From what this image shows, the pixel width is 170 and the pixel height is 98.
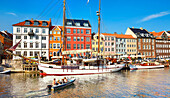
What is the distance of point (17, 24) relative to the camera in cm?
5925

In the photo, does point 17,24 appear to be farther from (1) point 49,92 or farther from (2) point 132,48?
(2) point 132,48

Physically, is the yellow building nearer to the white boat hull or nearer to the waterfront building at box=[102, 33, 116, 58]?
the waterfront building at box=[102, 33, 116, 58]

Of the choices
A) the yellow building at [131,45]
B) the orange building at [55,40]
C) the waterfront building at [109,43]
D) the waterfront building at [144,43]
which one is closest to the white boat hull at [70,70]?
the orange building at [55,40]

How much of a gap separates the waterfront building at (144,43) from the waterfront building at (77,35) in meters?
32.1

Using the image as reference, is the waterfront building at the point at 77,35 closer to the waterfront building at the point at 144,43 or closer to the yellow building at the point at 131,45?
the yellow building at the point at 131,45

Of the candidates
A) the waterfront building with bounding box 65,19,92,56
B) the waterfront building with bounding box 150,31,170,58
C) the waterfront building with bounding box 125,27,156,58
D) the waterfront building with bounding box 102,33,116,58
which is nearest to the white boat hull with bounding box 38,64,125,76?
the waterfront building with bounding box 65,19,92,56

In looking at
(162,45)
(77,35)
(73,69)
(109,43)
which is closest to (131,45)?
(109,43)

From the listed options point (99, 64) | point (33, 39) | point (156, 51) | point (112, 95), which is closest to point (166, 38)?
point (156, 51)

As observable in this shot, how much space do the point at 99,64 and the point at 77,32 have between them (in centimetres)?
2485

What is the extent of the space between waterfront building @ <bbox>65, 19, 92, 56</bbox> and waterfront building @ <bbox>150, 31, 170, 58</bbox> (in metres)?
46.5

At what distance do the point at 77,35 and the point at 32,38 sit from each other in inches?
752

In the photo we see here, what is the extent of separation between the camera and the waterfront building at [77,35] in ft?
210

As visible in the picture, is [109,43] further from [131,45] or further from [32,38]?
[32,38]

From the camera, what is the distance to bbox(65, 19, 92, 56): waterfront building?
210 feet
